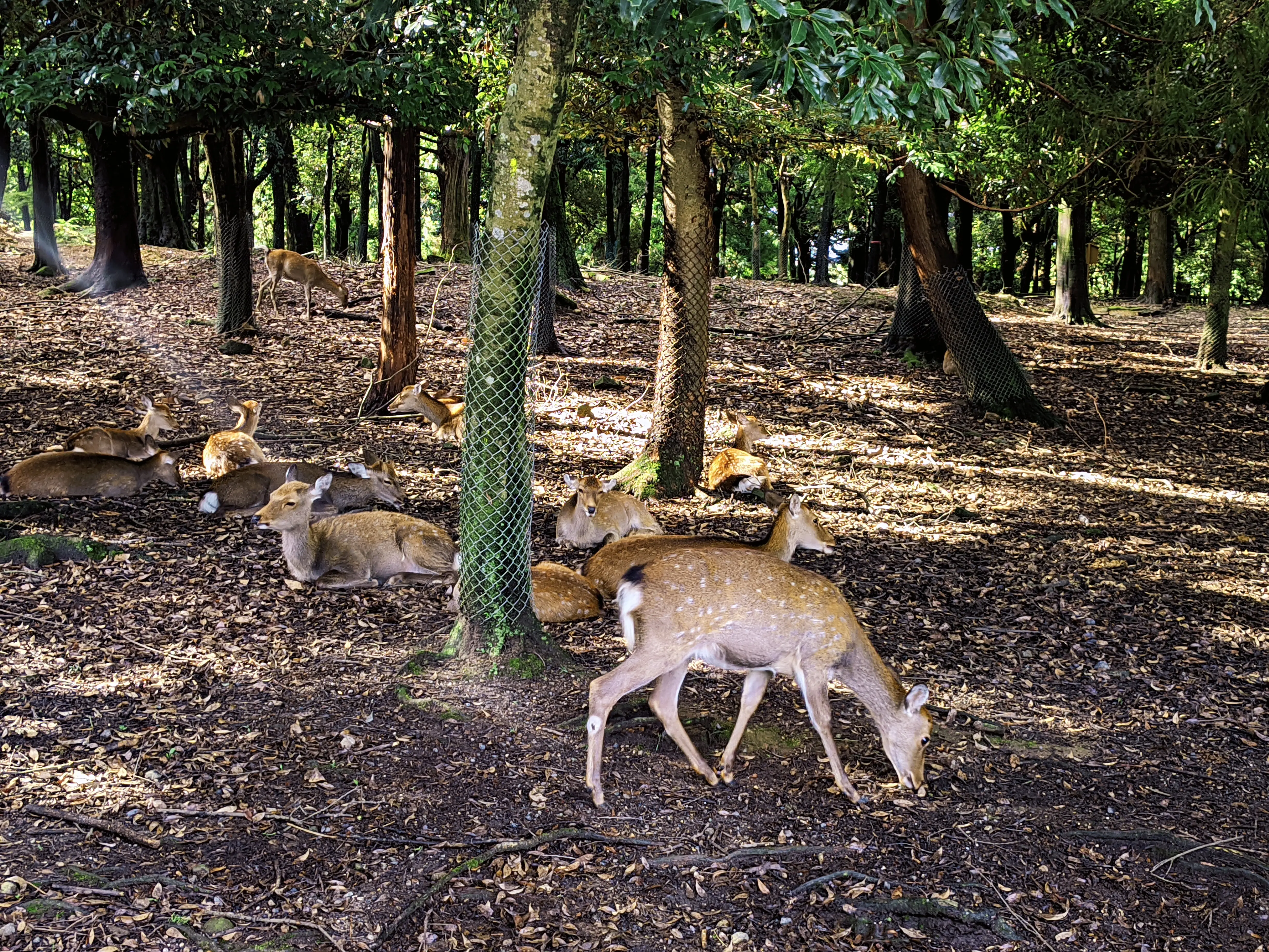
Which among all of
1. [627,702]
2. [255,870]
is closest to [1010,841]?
[627,702]

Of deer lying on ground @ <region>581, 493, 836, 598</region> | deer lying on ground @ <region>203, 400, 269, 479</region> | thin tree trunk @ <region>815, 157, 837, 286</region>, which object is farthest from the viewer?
thin tree trunk @ <region>815, 157, 837, 286</region>

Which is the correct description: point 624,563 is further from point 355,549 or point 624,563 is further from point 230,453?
point 230,453

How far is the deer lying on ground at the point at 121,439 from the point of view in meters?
8.71

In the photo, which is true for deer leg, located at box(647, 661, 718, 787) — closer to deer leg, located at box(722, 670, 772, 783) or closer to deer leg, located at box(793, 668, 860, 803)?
deer leg, located at box(722, 670, 772, 783)

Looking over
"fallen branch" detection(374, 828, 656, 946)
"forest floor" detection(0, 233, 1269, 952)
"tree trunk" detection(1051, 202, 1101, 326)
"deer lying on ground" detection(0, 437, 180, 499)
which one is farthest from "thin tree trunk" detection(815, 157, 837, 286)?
"fallen branch" detection(374, 828, 656, 946)

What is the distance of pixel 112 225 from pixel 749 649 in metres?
14.5

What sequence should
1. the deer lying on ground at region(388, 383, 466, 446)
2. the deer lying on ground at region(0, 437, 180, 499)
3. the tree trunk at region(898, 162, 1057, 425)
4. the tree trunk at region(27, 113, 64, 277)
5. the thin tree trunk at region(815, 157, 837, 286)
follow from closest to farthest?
1. the deer lying on ground at region(0, 437, 180, 499)
2. the deer lying on ground at region(388, 383, 466, 446)
3. the tree trunk at region(898, 162, 1057, 425)
4. the tree trunk at region(27, 113, 64, 277)
5. the thin tree trunk at region(815, 157, 837, 286)

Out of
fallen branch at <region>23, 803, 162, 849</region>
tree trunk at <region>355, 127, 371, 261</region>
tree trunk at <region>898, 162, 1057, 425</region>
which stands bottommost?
fallen branch at <region>23, 803, 162, 849</region>

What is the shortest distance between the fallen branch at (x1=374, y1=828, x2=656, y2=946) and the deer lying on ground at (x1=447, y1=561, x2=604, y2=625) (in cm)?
183

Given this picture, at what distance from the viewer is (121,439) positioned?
8867 millimetres

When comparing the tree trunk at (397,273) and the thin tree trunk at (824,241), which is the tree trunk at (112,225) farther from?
the thin tree trunk at (824,241)

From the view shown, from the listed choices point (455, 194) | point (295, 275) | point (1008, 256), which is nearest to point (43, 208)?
point (295, 275)

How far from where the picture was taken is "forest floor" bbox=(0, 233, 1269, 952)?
12.4 feet

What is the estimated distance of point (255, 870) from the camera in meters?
3.80
